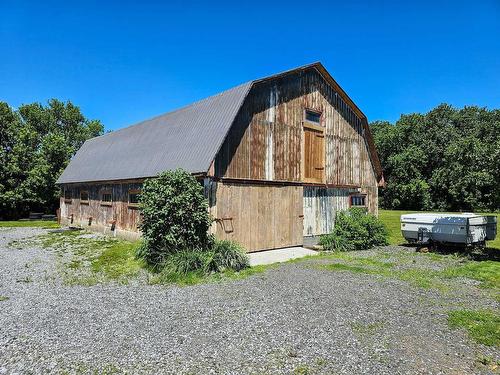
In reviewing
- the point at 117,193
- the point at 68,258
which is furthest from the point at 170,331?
the point at 117,193

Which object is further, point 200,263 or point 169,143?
point 169,143

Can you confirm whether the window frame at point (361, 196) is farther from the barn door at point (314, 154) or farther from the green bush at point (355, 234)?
the barn door at point (314, 154)

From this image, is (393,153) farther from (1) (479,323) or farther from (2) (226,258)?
(1) (479,323)

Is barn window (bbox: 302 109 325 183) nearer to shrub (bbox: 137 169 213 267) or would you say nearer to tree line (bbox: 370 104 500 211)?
shrub (bbox: 137 169 213 267)

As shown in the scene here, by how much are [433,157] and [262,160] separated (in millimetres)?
42961

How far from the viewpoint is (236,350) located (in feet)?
16.7

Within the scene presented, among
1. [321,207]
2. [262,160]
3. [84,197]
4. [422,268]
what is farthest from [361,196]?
[84,197]

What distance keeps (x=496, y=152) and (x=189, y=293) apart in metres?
10.5

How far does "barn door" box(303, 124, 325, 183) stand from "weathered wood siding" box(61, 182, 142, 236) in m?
7.65

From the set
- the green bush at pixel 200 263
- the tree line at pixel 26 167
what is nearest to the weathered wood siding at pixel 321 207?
the green bush at pixel 200 263

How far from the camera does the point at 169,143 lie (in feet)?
50.6

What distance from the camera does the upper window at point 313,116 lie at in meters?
16.0

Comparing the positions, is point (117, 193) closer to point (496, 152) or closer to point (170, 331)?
point (170, 331)

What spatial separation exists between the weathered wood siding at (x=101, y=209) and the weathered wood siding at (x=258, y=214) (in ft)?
16.6
